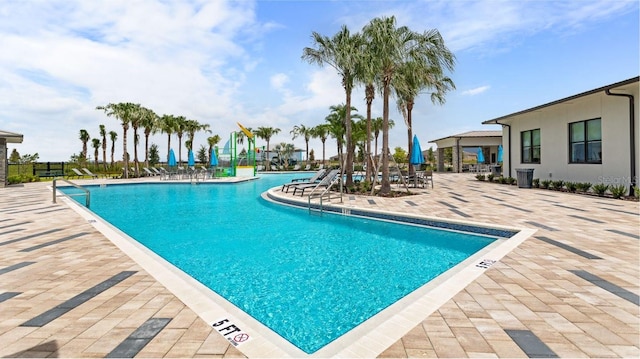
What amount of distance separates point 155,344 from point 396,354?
175 centimetres

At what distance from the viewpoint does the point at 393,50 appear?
11305 millimetres

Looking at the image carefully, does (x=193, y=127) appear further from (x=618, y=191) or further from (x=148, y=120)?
(x=618, y=191)

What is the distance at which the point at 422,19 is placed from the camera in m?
12.9

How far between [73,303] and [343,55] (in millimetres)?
12819

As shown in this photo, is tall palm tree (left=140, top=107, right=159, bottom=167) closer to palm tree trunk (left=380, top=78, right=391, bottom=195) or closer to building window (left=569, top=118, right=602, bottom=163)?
palm tree trunk (left=380, top=78, right=391, bottom=195)

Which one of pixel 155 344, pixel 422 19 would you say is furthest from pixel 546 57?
pixel 155 344

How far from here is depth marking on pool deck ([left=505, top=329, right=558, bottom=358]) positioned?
2199 mm

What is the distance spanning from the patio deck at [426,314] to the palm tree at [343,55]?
32.7ft

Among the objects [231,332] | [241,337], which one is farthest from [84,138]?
[241,337]

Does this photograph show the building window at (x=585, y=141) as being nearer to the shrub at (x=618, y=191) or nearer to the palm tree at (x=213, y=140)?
the shrub at (x=618, y=191)

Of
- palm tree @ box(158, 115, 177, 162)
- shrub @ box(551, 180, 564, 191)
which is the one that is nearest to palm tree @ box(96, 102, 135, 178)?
palm tree @ box(158, 115, 177, 162)

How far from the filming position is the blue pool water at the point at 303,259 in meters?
3.53

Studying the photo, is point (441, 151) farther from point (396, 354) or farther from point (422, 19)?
point (396, 354)

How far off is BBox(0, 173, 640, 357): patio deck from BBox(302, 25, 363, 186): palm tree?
9955 mm
